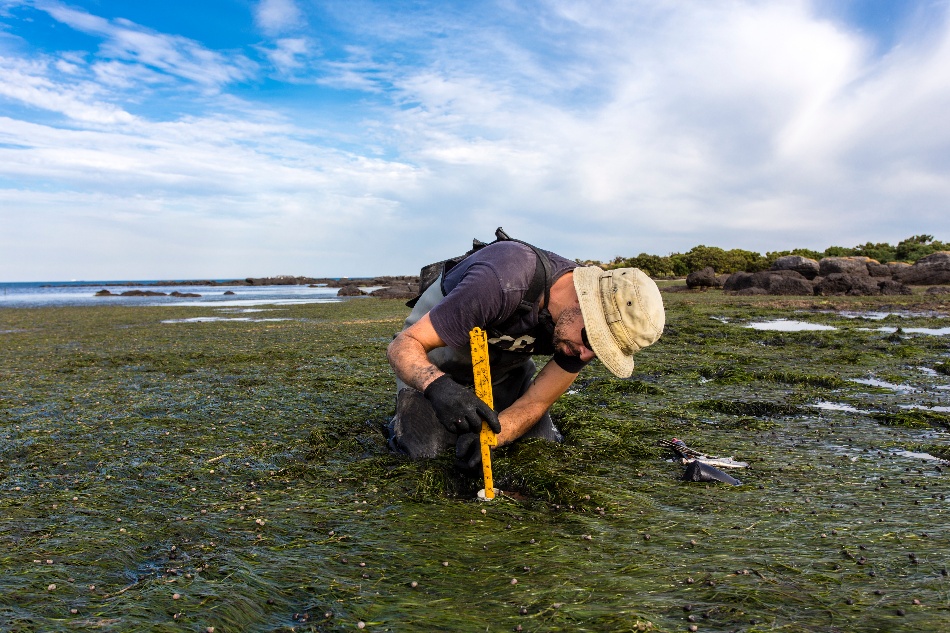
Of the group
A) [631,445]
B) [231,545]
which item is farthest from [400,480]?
[631,445]

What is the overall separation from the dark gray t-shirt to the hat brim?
324 millimetres

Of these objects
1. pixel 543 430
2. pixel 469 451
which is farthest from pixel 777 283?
pixel 469 451

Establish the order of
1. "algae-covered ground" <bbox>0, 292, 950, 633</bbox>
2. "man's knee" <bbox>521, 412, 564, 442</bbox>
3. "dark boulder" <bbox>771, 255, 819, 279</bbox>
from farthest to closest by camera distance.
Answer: "dark boulder" <bbox>771, 255, 819, 279</bbox>, "man's knee" <bbox>521, 412, 564, 442</bbox>, "algae-covered ground" <bbox>0, 292, 950, 633</bbox>

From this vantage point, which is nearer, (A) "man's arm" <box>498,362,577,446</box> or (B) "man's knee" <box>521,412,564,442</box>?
(A) "man's arm" <box>498,362,577,446</box>

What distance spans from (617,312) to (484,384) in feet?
3.55

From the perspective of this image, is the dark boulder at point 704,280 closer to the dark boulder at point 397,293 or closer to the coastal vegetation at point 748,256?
the coastal vegetation at point 748,256

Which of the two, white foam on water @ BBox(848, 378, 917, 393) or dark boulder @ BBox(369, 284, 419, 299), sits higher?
dark boulder @ BBox(369, 284, 419, 299)

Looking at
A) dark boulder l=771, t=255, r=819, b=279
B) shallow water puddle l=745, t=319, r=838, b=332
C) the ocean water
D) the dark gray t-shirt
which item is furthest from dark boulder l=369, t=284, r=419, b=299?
the dark gray t-shirt

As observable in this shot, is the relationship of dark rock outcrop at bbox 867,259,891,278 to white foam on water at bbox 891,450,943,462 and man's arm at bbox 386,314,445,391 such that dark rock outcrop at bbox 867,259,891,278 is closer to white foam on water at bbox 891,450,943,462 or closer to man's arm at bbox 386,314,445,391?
white foam on water at bbox 891,450,943,462

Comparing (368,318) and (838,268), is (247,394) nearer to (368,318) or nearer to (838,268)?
(368,318)

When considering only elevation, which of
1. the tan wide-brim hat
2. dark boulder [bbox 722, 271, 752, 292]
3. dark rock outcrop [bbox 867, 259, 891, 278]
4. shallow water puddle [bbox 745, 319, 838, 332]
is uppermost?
dark rock outcrop [bbox 867, 259, 891, 278]

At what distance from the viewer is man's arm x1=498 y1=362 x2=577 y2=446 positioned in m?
5.10

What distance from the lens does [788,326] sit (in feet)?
54.5

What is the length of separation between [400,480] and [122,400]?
5.31m
